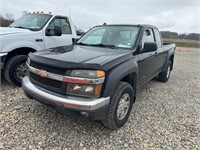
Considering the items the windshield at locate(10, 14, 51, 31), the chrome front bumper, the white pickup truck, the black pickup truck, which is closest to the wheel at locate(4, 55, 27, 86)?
the white pickup truck

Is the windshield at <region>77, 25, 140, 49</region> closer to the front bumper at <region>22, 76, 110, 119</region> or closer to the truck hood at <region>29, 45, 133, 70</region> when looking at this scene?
the truck hood at <region>29, 45, 133, 70</region>

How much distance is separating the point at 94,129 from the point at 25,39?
283cm

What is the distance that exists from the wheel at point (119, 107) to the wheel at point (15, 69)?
8.72ft

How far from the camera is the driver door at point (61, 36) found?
4.91 metres

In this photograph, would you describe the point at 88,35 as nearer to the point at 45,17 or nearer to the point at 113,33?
the point at 113,33

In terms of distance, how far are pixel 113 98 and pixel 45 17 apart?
3687 millimetres

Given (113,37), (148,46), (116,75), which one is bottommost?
(116,75)

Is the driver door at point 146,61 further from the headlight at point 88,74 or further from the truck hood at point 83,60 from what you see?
the headlight at point 88,74

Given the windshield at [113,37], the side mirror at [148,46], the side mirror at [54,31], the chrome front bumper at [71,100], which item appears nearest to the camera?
the chrome front bumper at [71,100]

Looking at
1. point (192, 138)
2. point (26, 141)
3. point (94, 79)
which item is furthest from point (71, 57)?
point (192, 138)

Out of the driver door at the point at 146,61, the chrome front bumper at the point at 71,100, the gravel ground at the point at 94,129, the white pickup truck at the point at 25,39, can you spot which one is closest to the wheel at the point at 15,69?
the white pickup truck at the point at 25,39

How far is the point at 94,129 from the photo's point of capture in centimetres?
291

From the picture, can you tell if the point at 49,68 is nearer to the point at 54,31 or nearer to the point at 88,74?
the point at 88,74

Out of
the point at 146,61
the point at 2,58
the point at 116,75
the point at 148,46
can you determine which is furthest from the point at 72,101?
the point at 2,58
